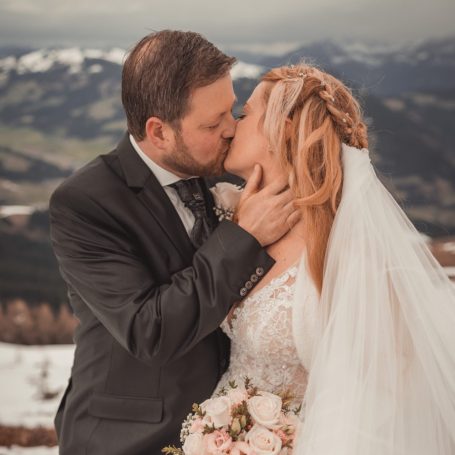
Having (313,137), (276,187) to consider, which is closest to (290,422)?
(276,187)

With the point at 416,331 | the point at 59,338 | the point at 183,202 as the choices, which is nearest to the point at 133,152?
the point at 183,202

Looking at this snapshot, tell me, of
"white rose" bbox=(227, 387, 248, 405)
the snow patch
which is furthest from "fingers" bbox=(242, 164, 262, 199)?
the snow patch

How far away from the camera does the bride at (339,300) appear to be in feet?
5.76

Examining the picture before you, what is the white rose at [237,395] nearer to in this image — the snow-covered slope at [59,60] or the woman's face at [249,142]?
the woman's face at [249,142]

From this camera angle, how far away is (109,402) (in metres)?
2.00

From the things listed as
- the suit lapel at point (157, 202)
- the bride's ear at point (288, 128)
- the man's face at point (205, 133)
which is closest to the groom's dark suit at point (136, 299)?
the suit lapel at point (157, 202)

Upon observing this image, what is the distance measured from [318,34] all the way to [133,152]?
3447mm

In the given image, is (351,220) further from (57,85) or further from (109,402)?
(57,85)

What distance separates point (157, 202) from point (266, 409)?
2.26ft

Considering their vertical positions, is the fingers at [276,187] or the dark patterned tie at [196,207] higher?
the fingers at [276,187]

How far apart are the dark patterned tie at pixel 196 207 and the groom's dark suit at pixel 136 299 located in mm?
40

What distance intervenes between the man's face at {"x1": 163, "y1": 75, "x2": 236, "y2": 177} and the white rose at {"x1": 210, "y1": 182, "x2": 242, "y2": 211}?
0.14m

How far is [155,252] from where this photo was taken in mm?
1966

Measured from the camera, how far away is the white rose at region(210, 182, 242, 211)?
7.32 feet
